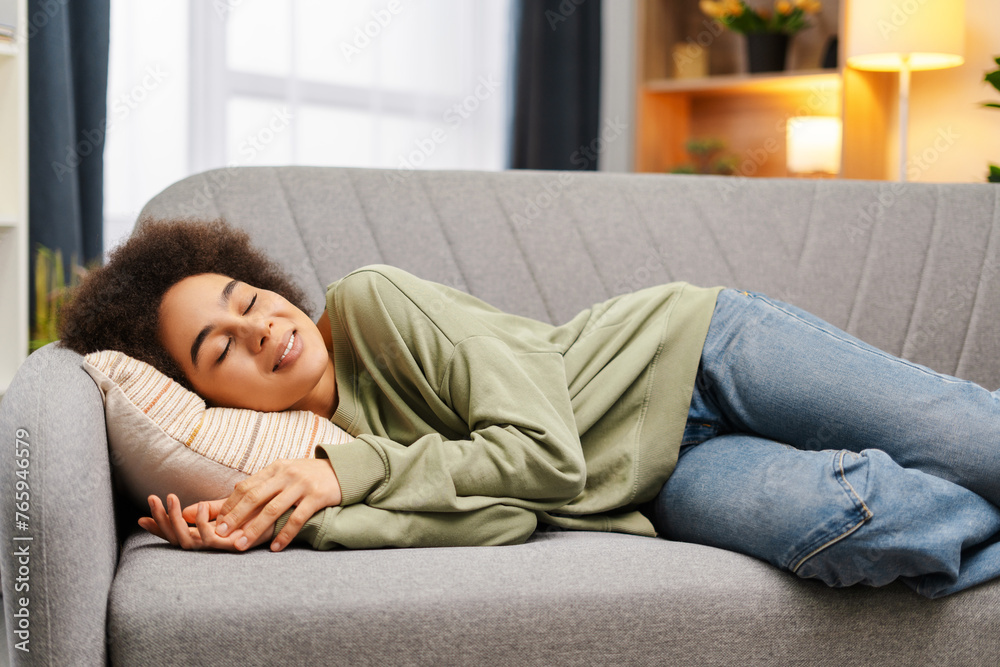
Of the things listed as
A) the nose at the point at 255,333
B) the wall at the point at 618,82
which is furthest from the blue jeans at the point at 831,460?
the wall at the point at 618,82

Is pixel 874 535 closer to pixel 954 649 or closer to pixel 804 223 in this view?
pixel 954 649

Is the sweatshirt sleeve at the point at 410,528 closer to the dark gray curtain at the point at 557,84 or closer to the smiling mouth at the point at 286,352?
the smiling mouth at the point at 286,352

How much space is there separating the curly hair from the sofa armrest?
0.24 m

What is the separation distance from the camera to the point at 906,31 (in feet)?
7.90

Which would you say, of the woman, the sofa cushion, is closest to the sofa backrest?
the woman

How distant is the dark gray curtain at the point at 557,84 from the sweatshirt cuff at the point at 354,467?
2.15 metres

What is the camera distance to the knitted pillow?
39.1 inches

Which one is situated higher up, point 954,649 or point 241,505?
point 241,505

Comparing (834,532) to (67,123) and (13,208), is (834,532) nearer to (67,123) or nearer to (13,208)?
(13,208)

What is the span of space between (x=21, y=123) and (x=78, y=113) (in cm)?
32

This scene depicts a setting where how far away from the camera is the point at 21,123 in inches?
69.2

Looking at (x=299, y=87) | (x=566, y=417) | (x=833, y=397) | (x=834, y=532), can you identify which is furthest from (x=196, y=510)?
(x=299, y=87)

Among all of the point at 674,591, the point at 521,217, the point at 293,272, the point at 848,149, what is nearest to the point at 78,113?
the point at 293,272

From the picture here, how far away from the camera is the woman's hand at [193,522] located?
94 centimetres
